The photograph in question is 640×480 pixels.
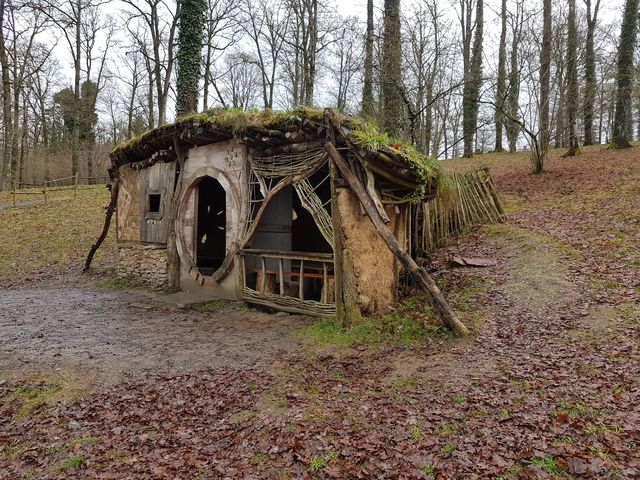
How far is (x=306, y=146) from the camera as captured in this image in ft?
23.4

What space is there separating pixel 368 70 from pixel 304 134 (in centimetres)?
840

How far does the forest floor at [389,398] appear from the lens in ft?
10.7

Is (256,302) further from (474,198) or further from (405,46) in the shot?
(405,46)

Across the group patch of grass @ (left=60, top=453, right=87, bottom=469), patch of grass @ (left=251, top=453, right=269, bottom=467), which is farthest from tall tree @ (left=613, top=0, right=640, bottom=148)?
patch of grass @ (left=60, top=453, right=87, bottom=469)

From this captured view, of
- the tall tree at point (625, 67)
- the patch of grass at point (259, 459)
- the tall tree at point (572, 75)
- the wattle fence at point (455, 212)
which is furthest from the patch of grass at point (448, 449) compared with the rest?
the tall tree at point (625, 67)

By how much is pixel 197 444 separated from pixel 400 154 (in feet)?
15.8

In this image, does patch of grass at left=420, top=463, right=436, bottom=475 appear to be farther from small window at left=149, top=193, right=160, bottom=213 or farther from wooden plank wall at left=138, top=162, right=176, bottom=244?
small window at left=149, top=193, right=160, bottom=213

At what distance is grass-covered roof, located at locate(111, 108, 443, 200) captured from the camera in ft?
20.7

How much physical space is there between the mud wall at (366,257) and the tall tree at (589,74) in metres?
12.5

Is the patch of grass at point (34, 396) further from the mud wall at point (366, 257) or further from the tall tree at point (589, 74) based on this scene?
the tall tree at point (589, 74)

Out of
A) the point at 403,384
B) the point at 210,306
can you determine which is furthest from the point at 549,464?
the point at 210,306

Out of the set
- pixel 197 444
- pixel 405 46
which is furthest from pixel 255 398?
pixel 405 46

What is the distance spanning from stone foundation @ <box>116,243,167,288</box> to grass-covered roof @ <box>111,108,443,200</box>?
2.77 m

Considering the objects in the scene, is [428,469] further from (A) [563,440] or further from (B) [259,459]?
(B) [259,459]
